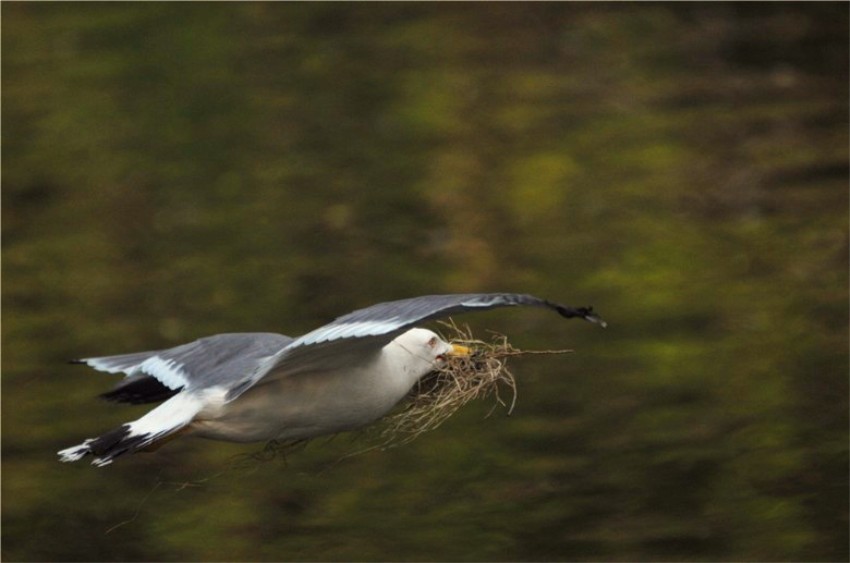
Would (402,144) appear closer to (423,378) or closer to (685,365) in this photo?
(685,365)

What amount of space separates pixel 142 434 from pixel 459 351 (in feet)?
4.21

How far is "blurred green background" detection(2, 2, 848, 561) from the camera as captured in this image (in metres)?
8.64

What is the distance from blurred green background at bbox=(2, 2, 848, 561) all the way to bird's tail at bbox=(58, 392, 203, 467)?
7.01ft

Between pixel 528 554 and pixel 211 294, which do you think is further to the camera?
pixel 211 294

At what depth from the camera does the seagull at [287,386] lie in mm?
5930

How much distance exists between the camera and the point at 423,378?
6.54m

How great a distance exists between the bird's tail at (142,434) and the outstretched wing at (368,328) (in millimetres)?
180

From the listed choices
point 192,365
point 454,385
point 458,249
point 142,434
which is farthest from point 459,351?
point 458,249

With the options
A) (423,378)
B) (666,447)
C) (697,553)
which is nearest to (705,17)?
(666,447)

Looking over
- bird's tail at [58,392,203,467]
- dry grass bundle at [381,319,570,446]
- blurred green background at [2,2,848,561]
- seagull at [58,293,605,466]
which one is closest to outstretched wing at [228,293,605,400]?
seagull at [58,293,605,466]

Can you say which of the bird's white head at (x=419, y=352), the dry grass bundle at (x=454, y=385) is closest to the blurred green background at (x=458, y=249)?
the dry grass bundle at (x=454, y=385)

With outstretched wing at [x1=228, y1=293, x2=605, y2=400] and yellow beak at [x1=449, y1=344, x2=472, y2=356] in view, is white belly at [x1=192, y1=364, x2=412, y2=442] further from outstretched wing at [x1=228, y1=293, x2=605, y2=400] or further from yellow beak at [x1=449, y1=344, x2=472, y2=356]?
yellow beak at [x1=449, y1=344, x2=472, y2=356]

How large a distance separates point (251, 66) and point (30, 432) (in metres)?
6.28

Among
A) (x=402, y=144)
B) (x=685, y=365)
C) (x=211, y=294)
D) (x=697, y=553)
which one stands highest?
(x=402, y=144)
